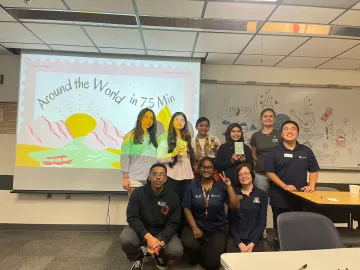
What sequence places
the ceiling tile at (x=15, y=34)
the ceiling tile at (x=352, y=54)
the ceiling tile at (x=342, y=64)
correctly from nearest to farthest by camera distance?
the ceiling tile at (x=15, y=34) → the ceiling tile at (x=352, y=54) → the ceiling tile at (x=342, y=64)

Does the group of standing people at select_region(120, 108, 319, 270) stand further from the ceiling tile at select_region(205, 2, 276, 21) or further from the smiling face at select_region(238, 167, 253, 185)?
the ceiling tile at select_region(205, 2, 276, 21)

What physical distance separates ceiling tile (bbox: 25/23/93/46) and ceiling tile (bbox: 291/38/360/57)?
2.81 metres

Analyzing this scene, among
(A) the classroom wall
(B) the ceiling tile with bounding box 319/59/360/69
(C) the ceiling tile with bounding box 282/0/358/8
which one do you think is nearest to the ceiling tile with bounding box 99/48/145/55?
(A) the classroom wall

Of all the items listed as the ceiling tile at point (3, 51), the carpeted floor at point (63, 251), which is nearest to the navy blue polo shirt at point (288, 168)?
the carpeted floor at point (63, 251)

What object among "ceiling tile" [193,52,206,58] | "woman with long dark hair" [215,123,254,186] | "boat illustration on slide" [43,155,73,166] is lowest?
"boat illustration on slide" [43,155,73,166]

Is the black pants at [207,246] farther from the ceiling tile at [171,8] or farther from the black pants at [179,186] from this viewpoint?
the ceiling tile at [171,8]

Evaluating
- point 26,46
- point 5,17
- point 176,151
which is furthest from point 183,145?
point 26,46

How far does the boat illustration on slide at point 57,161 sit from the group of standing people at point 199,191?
51.4 inches

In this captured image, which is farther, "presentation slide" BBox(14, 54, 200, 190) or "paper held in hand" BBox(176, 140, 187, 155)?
"presentation slide" BBox(14, 54, 200, 190)

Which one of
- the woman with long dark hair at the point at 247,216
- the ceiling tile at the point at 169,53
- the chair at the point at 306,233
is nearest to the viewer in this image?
the chair at the point at 306,233

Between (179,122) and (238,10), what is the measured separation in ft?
4.24

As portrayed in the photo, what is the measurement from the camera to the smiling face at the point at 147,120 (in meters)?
3.02

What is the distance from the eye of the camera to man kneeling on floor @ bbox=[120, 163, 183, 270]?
250 centimetres

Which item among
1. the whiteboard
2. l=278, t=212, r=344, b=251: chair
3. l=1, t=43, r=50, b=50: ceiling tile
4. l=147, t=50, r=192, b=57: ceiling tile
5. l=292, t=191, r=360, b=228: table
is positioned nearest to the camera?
l=278, t=212, r=344, b=251: chair
